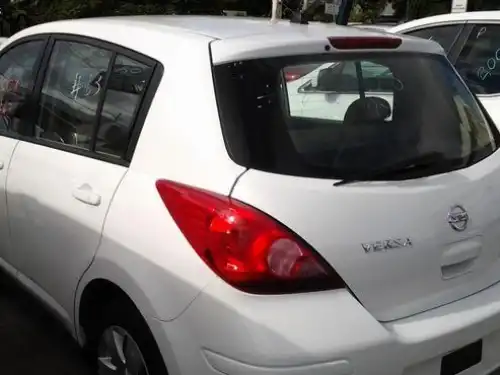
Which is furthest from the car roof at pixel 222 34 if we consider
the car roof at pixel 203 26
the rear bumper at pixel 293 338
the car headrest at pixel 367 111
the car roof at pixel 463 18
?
the car roof at pixel 463 18

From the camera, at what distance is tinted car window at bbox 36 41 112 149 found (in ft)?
9.69

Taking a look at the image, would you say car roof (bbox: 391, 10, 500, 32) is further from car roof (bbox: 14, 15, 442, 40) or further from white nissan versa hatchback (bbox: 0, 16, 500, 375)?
car roof (bbox: 14, 15, 442, 40)

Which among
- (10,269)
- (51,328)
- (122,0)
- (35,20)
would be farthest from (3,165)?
(122,0)

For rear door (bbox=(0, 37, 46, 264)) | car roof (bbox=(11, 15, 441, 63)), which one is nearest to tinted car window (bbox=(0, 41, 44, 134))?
rear door (bbox=(0, 37, 46, 264))

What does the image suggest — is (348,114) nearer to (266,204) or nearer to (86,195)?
(266,204)

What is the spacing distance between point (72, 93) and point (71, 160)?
0.37 m

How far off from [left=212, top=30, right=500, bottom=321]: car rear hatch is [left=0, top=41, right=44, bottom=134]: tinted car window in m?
1.33

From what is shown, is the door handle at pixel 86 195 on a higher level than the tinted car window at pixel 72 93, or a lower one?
lower

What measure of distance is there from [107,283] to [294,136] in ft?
2.91

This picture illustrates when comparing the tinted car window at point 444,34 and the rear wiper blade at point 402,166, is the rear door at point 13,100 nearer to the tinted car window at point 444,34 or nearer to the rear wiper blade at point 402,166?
the rear wiper blade at point 402,166

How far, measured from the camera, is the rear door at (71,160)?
2701 mm

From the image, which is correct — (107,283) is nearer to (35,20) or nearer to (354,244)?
(354,244)

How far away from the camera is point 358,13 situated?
72.0 feet

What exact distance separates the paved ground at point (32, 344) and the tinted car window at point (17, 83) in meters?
0.92
